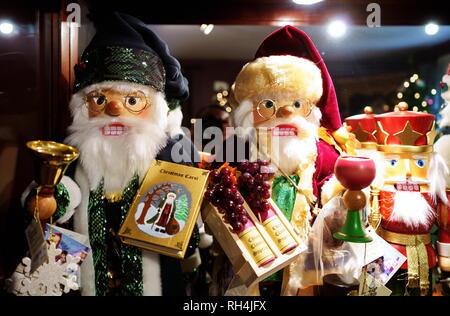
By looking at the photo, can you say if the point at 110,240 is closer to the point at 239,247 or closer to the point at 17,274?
the point at 17,274

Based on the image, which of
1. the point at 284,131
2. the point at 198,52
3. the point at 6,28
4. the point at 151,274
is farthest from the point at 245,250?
the point at 6,28

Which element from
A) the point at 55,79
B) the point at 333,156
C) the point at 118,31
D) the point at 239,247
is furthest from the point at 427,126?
the point at 55,79

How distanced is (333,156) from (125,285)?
2.89 ft

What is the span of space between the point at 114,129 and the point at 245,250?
1.99 ft

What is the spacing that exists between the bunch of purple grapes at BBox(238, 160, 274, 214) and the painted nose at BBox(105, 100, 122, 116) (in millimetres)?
461

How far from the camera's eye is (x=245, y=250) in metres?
1.14

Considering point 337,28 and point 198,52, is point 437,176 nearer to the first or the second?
point 337,28

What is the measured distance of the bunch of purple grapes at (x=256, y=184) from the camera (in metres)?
1.21

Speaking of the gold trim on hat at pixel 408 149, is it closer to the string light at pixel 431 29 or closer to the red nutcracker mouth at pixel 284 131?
the red nutcracker mouth at pixel 284 131

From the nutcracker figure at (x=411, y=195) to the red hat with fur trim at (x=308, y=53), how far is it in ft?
0.66

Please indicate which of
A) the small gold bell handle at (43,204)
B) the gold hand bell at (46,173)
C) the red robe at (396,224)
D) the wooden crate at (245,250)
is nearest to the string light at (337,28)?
the red robe at (396,224)

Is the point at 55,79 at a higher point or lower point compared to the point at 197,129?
higher

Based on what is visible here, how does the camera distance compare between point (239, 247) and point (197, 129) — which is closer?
point (239, 247)

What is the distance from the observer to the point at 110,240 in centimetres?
127
